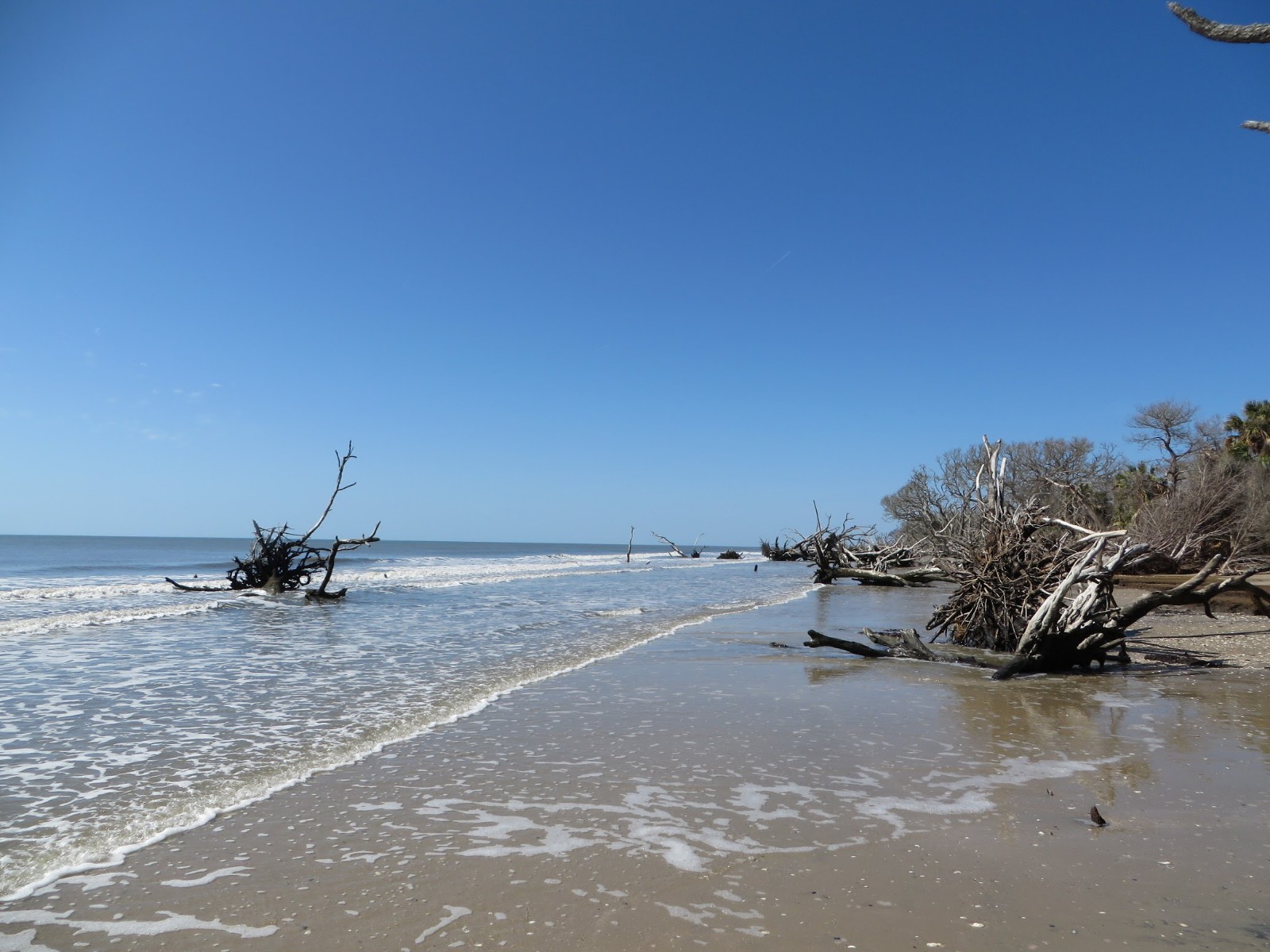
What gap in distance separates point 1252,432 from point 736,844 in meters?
43.0

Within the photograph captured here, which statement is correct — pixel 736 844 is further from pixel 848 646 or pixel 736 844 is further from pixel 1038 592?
pixel 1038 592

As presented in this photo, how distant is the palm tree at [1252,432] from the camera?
34.1 m

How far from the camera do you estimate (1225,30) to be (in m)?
2.04

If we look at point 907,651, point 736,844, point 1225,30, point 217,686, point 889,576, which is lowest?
point 217,686

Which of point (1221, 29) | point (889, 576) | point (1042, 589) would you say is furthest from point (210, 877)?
point (889, 576)

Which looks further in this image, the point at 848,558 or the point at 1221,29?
the point at 848,558

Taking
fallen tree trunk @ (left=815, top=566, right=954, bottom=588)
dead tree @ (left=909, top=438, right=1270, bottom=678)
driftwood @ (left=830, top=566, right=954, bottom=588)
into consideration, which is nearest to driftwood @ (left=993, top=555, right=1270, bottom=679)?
dead tree @ (left=909, top=438, right=1270, bottom=678)

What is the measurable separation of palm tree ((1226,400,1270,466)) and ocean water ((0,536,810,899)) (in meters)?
27.5

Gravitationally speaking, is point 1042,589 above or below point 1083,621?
above

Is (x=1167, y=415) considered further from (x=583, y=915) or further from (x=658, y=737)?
(x=583, y=915)

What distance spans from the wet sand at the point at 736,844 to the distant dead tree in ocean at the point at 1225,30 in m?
2.99

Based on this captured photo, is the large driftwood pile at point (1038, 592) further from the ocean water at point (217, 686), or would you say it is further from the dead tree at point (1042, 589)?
the ocean water at point (217, 686)

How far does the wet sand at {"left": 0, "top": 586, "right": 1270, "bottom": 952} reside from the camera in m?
2.99

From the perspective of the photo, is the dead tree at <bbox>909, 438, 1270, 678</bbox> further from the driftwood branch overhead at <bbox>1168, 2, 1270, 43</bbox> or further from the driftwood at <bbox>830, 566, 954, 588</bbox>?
the driftwood at <bbox>830, 566, 954, 588</bbox>
